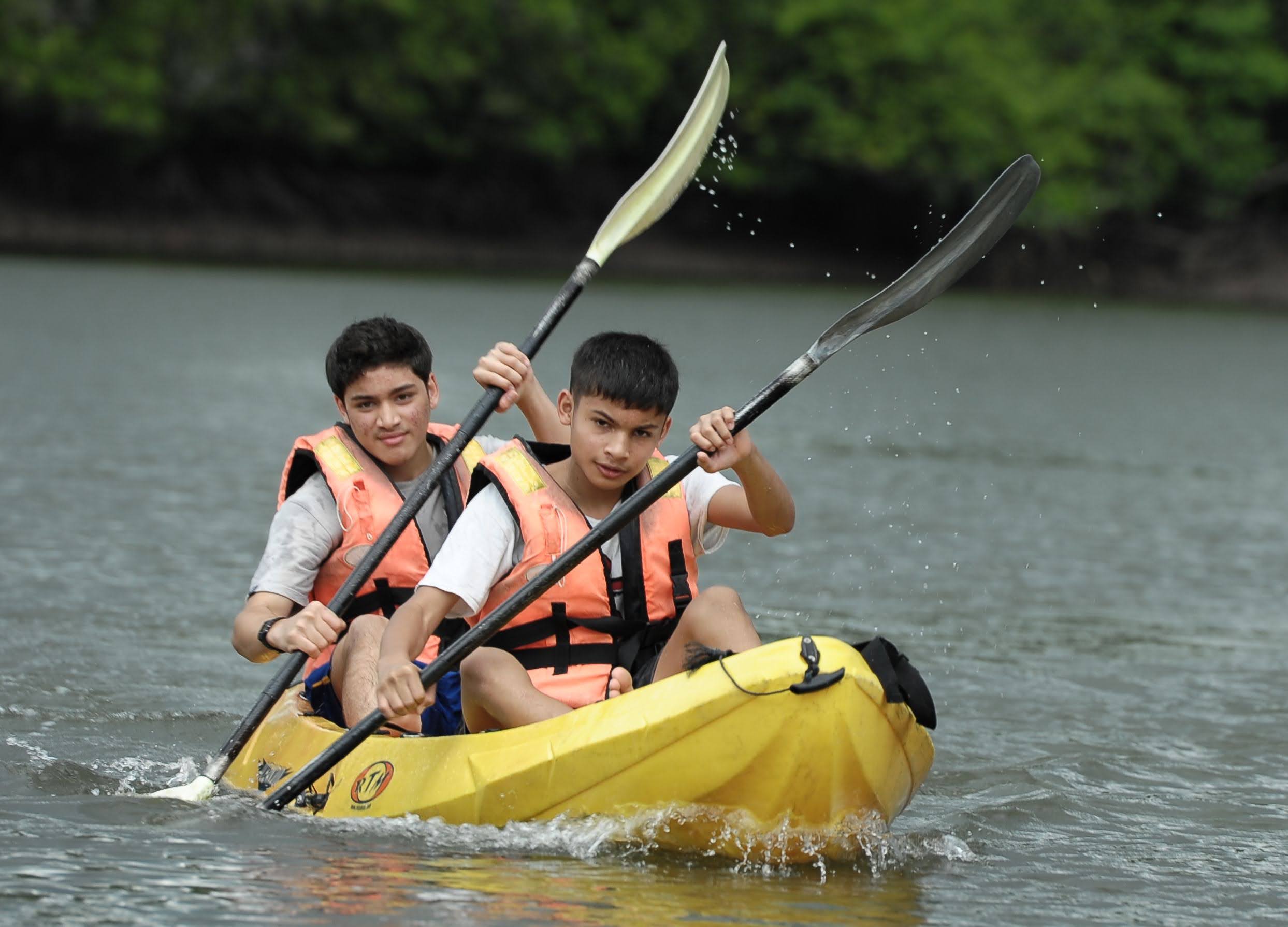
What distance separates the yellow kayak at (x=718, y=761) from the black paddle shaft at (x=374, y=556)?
41cm

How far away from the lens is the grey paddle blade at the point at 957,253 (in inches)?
161

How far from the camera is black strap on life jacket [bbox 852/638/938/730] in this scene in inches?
142

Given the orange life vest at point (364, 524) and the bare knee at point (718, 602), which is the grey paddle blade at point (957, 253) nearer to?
the bare knee at point (718, 602)

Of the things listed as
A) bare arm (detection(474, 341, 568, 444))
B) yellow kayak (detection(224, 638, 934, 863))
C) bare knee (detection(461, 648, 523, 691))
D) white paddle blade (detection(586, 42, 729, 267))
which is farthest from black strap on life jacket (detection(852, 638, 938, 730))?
white paddle blade (detection(586, 42, 729, 267))

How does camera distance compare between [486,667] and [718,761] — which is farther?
[486,667]

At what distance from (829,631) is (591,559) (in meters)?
2.92

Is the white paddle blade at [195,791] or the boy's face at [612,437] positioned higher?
the boy's face at [612,437]

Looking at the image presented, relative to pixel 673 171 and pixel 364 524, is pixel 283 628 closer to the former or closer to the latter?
pixel 364 524

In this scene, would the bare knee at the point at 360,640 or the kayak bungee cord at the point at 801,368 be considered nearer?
the kayak bungee cord at the point at 801,368

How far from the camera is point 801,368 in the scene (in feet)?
12.7

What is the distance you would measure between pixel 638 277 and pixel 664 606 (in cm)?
2720

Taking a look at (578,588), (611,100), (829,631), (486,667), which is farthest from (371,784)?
(611,100)

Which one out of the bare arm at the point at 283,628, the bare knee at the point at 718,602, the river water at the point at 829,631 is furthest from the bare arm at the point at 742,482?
the bare arm at the point at 283,628

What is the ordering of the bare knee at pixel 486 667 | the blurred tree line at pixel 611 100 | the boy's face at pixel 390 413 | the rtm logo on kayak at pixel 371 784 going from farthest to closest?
1. the blurred tree line at pixel 611 100
2. the boy's face at pixel 390 413
3. the rtm logo on kayak at pixel 371 784
4. the bare knee at pixel 486 667
